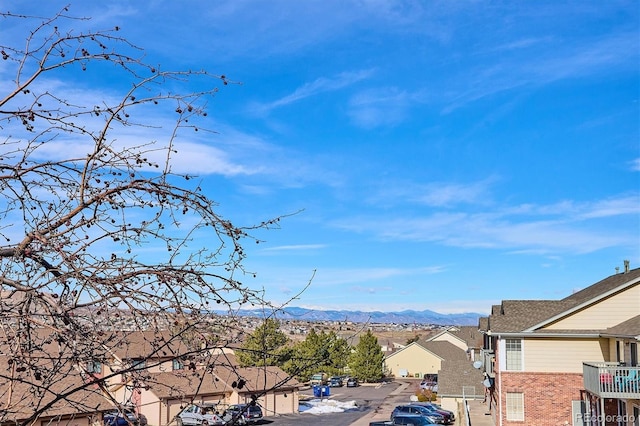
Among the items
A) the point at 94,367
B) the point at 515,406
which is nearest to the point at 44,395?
the point at 94,367

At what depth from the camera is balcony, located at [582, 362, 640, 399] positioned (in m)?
21.0

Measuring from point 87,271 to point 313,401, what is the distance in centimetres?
4981

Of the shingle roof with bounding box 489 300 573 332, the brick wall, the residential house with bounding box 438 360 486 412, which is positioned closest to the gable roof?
the shingle roof with bounding box 489 300 573 332

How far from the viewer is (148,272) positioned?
3.63m

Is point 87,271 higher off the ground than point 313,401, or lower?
higher

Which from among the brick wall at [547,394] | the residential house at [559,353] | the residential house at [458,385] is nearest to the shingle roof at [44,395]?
the residential house at [559,353]

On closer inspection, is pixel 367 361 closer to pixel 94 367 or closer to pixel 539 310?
pixel 539 310

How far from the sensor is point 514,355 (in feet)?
86.1

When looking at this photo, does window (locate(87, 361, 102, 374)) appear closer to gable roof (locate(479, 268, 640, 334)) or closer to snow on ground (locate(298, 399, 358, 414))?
gable roof (locate(479, 268, 640, 334))

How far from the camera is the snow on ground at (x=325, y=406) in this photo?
45781 millimetres

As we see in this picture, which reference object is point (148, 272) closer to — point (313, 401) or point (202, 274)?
point (202, 274)

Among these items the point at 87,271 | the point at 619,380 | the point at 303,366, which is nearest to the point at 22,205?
the point at 87,271

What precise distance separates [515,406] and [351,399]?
28687 mm

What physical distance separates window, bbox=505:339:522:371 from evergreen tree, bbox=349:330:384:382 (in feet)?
132
